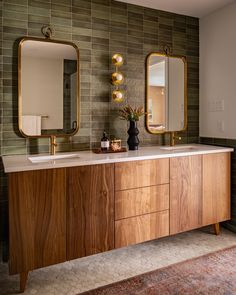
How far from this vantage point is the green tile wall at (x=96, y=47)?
2.32 m

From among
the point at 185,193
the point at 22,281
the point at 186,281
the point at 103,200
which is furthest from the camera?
the point at 185,193

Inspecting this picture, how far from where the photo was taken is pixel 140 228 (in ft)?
7.55

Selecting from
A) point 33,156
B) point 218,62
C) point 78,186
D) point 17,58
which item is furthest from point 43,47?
point 218,62

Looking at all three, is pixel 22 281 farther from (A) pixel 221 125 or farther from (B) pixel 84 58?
(A) pixel 221 125

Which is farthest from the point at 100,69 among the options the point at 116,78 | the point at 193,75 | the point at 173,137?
the point at 193,75

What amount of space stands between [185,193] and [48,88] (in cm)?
149

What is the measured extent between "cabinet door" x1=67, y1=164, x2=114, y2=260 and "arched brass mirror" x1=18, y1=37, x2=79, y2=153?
53 cm

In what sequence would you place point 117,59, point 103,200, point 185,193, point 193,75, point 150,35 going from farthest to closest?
point 193,75, point 150,35, point 117,59, point 185,193, point 103,200

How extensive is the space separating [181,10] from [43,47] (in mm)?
1507

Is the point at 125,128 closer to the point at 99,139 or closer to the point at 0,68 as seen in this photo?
the point at 99,139

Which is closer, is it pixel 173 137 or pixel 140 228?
pixel 140 228

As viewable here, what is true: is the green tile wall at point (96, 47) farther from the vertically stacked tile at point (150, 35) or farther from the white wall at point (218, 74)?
the white wall at point (218, 74)

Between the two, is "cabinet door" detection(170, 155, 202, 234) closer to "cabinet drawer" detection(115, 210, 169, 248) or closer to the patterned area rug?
"cabinet drawer" detection(115, 210, 169, 248)

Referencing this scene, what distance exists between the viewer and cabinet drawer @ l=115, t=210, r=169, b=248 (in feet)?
7.27
